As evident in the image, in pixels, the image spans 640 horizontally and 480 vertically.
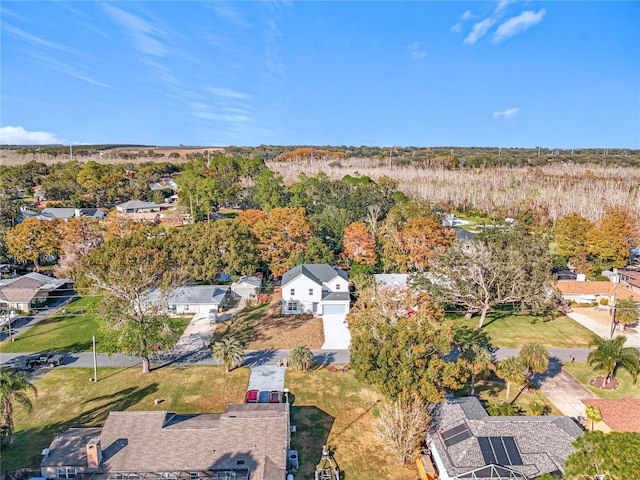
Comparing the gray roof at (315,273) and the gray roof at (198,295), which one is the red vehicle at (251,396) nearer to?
the gray roof at (198,295)

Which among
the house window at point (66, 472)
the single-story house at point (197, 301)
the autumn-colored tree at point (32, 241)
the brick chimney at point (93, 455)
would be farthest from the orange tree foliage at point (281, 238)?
the house window at point (66, 472)

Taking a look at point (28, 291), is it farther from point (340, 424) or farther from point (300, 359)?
point (340, 424)

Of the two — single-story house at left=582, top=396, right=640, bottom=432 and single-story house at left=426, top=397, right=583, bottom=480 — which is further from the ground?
single-story house at left=426, top=397, right=583, bottom=480

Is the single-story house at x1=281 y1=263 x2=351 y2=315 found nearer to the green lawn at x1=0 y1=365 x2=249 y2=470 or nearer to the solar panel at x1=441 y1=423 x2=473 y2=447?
the green lawn at x1=0 y1=365 x2=249 y2=470

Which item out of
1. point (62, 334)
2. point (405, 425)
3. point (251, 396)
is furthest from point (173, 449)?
point (62, 334)

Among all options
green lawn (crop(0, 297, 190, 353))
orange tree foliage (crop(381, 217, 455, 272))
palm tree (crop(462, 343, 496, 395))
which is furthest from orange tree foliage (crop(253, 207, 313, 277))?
palm tree (crop(462, 343, 496, 395))

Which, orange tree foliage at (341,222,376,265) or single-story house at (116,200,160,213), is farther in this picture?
single-story house at (116,200,160,213)

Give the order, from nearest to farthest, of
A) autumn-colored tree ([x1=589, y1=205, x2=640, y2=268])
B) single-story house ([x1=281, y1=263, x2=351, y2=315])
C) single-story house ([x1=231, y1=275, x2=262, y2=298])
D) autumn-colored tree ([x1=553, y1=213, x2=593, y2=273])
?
single-story house ([x1=281, y1=263, x2=351, y2=315]), single-story house ([x1=231, y1=275, x2=262, y2=298]), autumn-colored tree ([x1=589, y1=205, x2=640, y2=268]), autumn-colored tree ([x1=553, y1=213, x2=593, y2=273])
